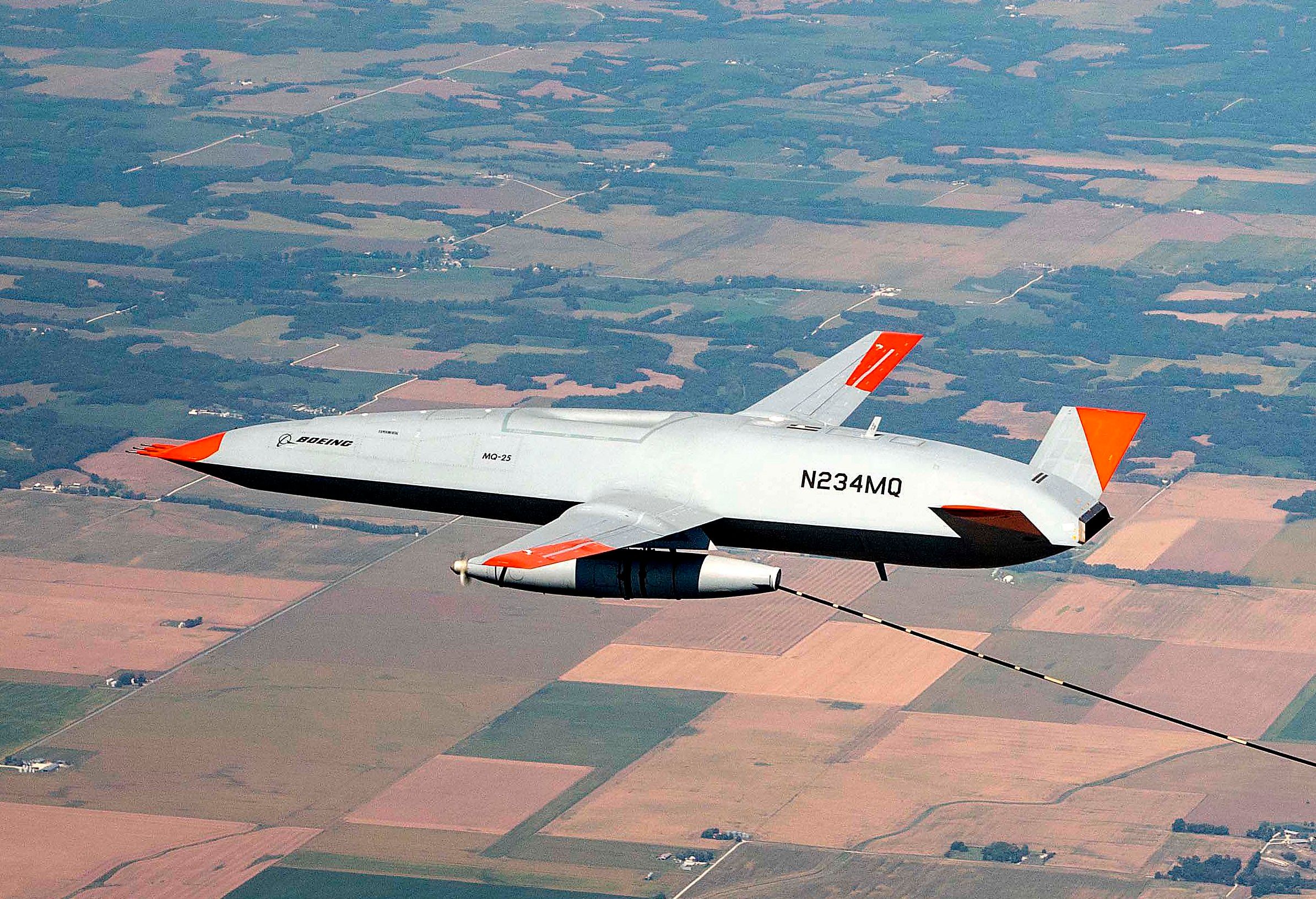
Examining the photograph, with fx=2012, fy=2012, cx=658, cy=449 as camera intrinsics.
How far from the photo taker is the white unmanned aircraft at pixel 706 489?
5681cm

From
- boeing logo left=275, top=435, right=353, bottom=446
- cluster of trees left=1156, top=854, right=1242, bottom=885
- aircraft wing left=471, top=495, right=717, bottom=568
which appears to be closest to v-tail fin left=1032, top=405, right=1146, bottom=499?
aircraft wing left=471, top=495, right=717, bottom=568

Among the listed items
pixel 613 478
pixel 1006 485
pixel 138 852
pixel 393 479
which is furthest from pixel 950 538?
pixel 138 852

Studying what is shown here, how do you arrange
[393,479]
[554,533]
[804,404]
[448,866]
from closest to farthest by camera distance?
1. [554,533]
2. [393,479]
3. [804,404]
4. [448,866]

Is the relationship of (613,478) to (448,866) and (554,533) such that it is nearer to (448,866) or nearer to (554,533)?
(554,533)

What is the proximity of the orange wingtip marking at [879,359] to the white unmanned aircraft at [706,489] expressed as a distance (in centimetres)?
830

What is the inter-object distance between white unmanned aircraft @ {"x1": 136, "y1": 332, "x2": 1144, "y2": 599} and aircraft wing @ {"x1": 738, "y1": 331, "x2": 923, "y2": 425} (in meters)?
5.47

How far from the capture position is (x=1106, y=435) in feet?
195

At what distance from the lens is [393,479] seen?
62250mm

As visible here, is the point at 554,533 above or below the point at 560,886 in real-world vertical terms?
above

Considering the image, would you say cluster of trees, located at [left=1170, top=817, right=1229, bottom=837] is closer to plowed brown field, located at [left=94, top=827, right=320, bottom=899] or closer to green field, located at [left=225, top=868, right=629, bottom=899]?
green field, located at [left=225, top=868, right=629, bottom=899]

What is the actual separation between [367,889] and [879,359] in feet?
433

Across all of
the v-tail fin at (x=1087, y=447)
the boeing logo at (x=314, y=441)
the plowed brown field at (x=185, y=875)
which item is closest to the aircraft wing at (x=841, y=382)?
the v-tail fin at (x=1087, y=447)

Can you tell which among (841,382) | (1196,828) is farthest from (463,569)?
(1196,828)

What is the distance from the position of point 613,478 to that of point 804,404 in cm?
1178
